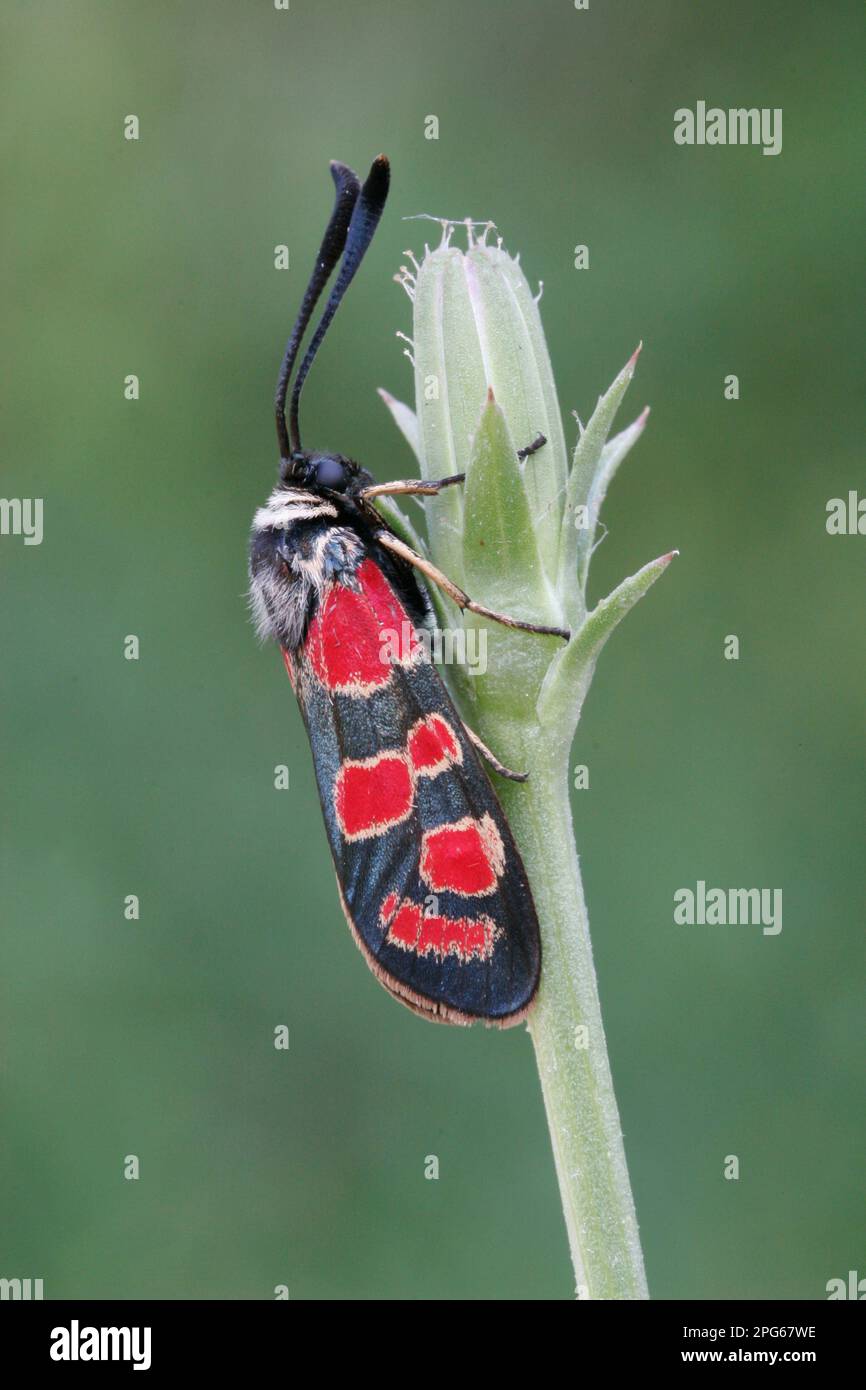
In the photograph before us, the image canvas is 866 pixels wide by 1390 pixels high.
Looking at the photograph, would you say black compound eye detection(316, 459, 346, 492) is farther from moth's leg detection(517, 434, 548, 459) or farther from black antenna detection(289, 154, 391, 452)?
moth's leg detection(517, 434, 548, 459)

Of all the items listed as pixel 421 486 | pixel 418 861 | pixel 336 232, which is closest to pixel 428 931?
pixel 418 861

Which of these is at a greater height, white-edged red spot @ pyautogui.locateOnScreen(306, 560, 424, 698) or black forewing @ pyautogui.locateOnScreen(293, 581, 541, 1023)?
white-edged red spot @ pyautogui.locateOnScreen(306, 560, 424, 698)

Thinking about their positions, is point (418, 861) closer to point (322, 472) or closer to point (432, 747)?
point (432, 747)

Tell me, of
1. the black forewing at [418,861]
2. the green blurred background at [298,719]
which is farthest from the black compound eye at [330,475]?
the green blurred background at [298,719]

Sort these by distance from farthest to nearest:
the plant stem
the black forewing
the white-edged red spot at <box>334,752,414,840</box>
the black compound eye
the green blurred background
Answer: the green blurred background < the black compound eye < the white-edged red spot at <box>334,752,414,840</box> < the black forewing < the plant stem

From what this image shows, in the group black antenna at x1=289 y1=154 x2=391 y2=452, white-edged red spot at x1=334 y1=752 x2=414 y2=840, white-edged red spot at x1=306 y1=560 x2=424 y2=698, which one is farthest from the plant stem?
black antenna at x1=289 y1=154 x2=391 y2=452

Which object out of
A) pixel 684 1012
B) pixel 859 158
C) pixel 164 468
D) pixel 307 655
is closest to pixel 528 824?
pixel 307 655
